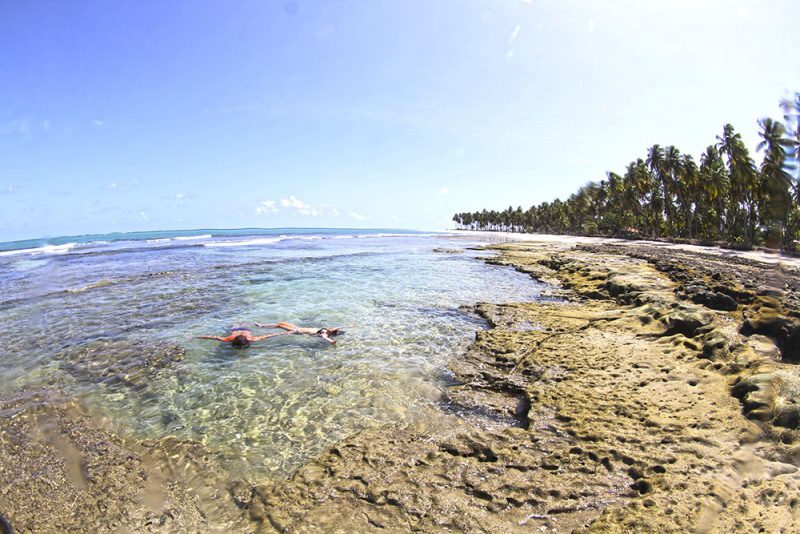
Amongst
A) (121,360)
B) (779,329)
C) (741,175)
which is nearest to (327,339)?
(121,360)

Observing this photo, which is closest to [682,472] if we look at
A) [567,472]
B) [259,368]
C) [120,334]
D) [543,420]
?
[567,472]

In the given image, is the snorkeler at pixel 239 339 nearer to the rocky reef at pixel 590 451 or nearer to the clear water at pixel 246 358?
the clear water at pixel 246 358

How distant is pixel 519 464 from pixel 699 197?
76393 millimetres

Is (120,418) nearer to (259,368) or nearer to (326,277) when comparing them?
(259,368)

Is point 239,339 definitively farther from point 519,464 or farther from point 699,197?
point 699,197

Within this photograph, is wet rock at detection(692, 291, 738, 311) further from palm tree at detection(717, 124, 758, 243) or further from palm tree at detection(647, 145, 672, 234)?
palm tree at detection(647, 145, 672, 234)

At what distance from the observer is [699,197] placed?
61.8 metres

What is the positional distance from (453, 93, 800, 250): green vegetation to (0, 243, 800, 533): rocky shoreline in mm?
3225

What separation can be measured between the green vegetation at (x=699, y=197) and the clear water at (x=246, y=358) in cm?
812

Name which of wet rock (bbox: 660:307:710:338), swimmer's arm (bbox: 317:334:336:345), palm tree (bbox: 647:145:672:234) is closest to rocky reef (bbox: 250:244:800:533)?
wet rock (bbox: 660:307:710:338)

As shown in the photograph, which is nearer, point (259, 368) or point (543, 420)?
point (543, 420)

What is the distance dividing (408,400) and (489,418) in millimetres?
1587

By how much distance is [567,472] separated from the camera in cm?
478

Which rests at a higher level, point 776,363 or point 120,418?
point 776,363
